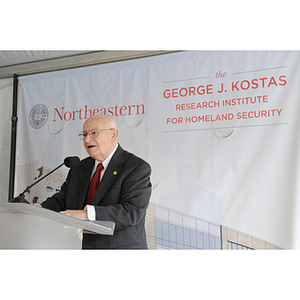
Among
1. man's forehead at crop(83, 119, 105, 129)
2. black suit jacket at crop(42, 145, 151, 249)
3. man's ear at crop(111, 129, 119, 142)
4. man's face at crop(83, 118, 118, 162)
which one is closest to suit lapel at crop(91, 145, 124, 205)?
black suit jacket at crop(42, 145, 151, 249)

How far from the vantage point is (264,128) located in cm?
318

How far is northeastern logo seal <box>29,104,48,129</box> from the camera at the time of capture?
4.22 meters

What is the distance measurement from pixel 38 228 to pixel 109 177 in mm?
1503

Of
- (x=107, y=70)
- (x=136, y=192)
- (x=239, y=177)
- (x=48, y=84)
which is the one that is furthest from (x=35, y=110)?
(x=239, y=177)

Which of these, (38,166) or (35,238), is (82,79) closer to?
(38,166)

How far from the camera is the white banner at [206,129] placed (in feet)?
10.2

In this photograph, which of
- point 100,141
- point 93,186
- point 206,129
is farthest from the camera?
point 100,141

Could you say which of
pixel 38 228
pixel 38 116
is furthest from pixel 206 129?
pixel 38 228

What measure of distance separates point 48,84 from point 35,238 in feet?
9.95

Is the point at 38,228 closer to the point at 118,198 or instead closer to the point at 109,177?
the point at 118,198

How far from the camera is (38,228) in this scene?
63.1 inches

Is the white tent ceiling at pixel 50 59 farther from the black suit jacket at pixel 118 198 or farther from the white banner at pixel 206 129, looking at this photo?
the black suit jacket at pixel 118 198

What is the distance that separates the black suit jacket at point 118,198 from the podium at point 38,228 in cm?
75

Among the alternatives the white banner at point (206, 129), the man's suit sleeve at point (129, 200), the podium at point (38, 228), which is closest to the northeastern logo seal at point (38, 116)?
the white banner at point (206, 129)
